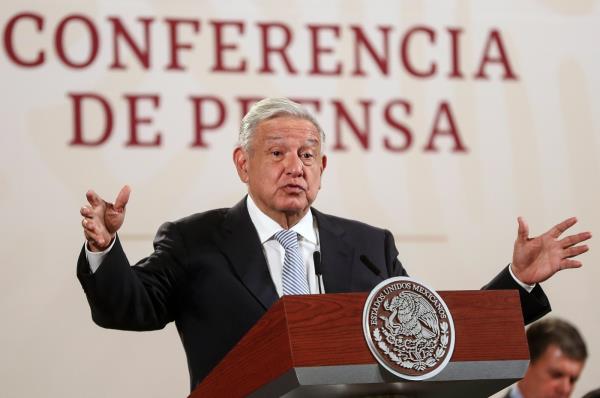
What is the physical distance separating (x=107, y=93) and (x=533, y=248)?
2308mm

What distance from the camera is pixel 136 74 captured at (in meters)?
4.62

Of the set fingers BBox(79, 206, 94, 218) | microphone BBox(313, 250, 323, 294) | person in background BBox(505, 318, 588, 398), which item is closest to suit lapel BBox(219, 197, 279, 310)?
microphone BBox(313, 250, 323, 294)

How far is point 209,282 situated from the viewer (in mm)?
2830

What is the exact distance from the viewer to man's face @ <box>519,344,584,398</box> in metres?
4.61

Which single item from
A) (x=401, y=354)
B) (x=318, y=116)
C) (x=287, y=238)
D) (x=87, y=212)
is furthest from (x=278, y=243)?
(x=318, y=116)

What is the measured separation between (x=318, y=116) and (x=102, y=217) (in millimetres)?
2309

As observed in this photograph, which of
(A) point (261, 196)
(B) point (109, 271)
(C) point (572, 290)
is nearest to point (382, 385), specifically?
(B) point (109, 271)

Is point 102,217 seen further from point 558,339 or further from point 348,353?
point 558,339

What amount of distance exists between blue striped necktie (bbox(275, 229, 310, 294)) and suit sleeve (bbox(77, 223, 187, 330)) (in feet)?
0.82

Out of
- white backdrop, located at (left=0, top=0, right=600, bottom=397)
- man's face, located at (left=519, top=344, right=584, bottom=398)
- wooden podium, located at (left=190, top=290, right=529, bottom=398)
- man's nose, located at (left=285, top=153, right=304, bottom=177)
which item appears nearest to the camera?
wooden podium, located at (left=190, top=290, right=529, bottom=398)

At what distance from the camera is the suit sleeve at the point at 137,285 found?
260cm

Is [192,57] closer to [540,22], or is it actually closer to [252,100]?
[252,100]

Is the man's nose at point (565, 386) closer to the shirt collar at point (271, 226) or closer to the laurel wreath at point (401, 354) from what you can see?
the shirt collar at point (271, 226)

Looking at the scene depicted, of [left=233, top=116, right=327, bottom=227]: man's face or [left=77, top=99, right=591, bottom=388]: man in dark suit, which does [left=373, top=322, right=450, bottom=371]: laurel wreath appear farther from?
[left=233, top=116, right=327, bottom=227]: man's face
